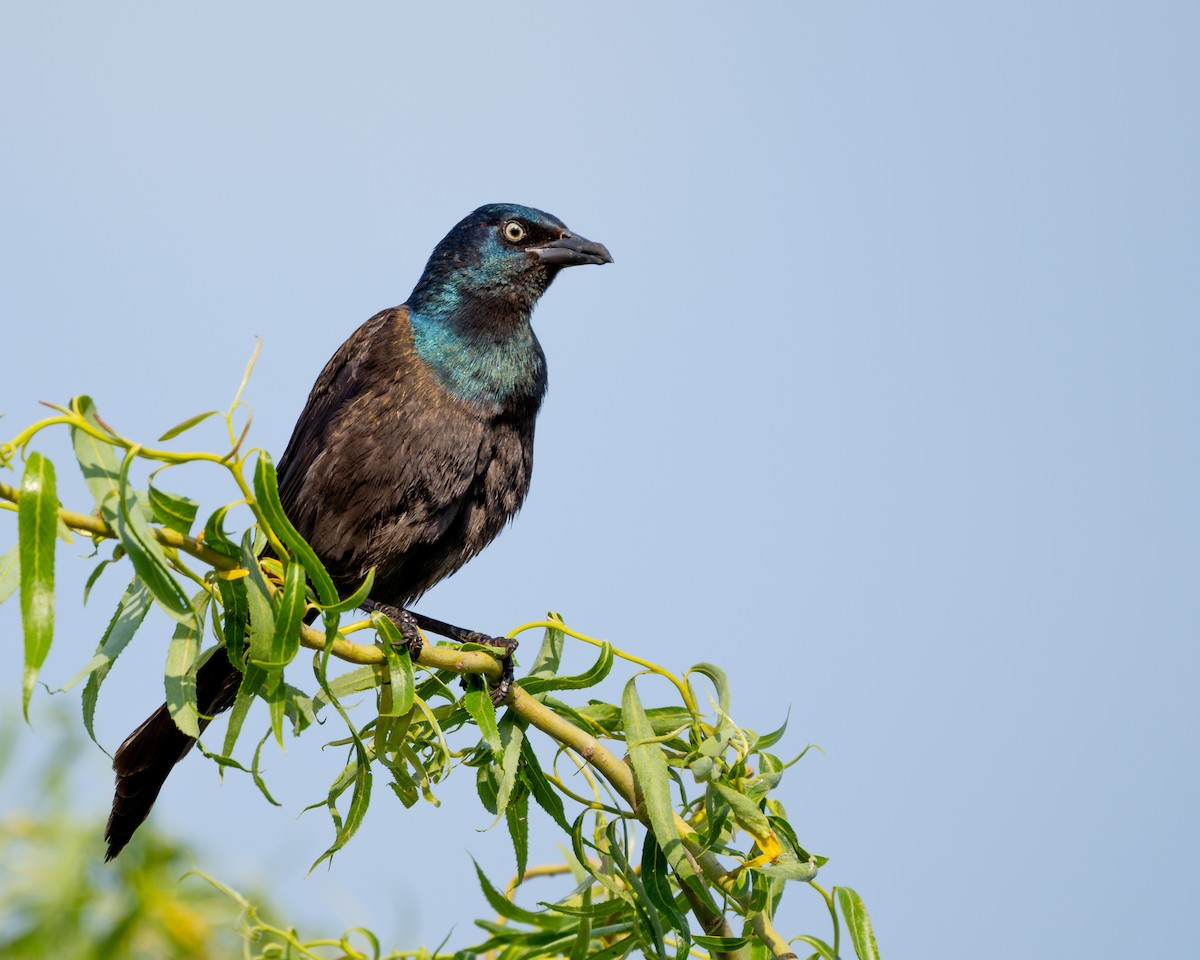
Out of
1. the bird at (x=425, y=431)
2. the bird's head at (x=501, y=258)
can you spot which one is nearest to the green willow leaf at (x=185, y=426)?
the bird at (x=425, y=431)

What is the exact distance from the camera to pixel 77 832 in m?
3.35

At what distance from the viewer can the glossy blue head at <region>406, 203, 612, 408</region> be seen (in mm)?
4629

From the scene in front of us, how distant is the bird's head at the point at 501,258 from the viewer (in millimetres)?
5008

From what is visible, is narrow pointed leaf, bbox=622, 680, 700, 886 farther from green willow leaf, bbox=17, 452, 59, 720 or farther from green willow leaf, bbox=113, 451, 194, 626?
green willow leaf, bbox=17, 452, 59, 720

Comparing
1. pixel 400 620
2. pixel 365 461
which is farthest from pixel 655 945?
pixel 365 461

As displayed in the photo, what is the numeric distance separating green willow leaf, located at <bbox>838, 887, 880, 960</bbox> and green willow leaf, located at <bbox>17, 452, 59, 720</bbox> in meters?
1.35

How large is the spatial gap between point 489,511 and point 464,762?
2.17 metres

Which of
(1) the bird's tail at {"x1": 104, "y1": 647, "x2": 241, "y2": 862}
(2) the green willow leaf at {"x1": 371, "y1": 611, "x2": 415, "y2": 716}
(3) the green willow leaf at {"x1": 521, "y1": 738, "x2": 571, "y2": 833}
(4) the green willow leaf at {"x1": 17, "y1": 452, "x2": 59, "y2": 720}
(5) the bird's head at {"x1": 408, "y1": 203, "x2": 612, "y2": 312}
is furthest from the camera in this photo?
(5) the bird's head at {"x1": 408, "y1": 203, "x2": 612, "y2": 312}

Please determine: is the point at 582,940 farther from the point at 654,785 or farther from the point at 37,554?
the point at 37,554

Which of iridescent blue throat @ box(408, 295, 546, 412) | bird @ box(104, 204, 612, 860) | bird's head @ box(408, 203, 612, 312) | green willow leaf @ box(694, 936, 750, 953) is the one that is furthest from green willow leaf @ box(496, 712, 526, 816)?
bird's head @ box(408, 203, 612, 312)

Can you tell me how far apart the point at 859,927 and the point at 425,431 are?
2.48m

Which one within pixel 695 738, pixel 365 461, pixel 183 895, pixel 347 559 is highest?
pixel 365 461

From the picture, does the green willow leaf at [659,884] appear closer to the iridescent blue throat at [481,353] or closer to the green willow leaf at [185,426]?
the green willow leaf at [185,426]

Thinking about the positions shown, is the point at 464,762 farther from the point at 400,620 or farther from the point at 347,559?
the point at 347,559
